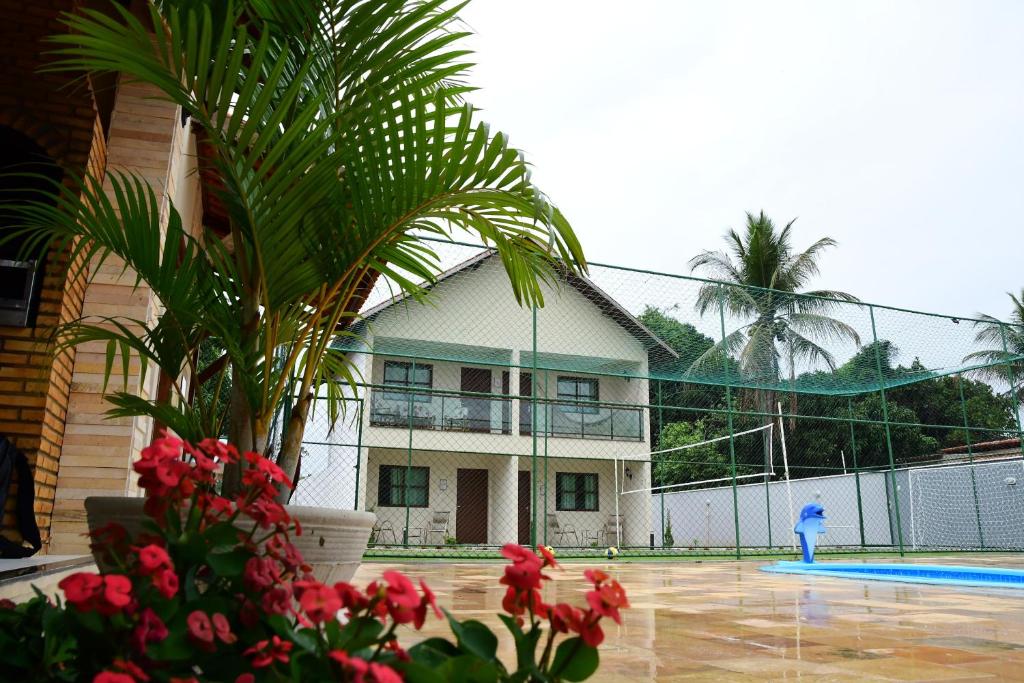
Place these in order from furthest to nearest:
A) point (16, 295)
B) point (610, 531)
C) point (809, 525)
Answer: point (610, 531) < point (809, 525) < point (16, 295)

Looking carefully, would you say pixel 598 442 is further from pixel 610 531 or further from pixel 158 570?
pixel 158 570

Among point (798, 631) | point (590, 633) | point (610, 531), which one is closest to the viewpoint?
point (590, 633)

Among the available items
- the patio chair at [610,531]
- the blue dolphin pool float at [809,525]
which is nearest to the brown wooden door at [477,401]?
the patio chair at [610,531]

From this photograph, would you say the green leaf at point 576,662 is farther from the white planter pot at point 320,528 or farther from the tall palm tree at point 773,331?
the tall palm tree at point 773,331

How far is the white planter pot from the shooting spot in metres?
1.52

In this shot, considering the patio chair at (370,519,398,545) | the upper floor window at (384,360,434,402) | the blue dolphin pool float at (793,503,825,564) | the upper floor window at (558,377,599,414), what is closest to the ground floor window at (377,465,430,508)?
the patio chair at (370,519,398,545)

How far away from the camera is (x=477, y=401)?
16781 mm

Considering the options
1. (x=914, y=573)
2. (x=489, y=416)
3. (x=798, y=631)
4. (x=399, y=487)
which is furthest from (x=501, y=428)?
(x=798, y=631)

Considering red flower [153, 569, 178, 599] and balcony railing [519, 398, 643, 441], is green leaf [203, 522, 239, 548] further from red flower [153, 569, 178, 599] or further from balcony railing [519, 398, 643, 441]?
balcony railing [519, 398, 643, 441]

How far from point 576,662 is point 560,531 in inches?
655

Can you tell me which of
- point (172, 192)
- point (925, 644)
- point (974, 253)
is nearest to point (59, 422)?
point (172, 192)

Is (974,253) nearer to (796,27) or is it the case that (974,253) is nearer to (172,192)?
(796,27)

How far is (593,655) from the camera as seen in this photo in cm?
78

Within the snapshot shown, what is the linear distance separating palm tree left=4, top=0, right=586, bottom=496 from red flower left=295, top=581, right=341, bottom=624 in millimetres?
905
